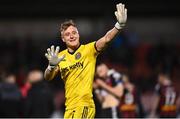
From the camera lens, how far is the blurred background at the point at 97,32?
59.3 feet

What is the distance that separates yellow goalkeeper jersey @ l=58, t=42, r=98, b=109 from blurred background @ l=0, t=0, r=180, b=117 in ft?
28.4

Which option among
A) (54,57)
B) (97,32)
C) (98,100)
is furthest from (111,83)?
(97,32)

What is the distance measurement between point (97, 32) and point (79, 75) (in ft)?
36.0

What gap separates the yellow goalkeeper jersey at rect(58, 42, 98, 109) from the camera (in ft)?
27.7

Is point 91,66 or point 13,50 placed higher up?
point 91,66

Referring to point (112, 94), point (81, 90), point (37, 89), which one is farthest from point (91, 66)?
point (37, 89)

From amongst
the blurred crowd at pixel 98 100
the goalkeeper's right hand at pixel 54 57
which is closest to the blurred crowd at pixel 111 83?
the blurred crowd at pixel 98 100

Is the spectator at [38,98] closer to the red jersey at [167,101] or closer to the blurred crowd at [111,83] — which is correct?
the blurred crowd at [111,83]

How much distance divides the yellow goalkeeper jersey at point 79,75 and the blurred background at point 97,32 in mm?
8650

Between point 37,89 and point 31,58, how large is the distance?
5901mm

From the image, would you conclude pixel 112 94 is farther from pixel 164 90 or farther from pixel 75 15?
pixel 75 15

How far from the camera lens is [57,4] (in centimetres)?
1903

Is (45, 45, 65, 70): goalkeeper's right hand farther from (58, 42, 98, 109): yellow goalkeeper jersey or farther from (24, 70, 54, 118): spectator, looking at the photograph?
(24, 70, 54, 118): spectator

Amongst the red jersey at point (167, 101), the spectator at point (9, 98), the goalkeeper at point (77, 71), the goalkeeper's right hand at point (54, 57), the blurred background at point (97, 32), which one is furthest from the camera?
the blurred background at point (97, 32)
